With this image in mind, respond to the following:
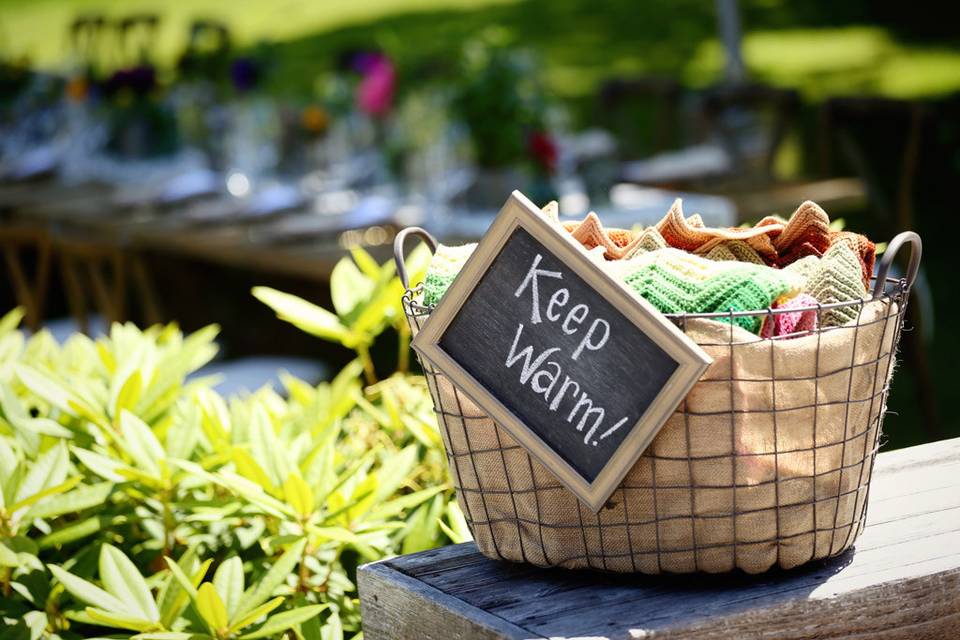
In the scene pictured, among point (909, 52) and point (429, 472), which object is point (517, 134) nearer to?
point (429, 472)

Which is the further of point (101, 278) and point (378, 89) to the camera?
point (378, 89)

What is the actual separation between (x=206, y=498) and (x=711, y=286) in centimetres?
72

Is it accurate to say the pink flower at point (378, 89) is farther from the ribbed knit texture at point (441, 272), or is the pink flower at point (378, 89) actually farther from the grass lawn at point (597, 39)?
the ribbed knit texture at point (441, 272)

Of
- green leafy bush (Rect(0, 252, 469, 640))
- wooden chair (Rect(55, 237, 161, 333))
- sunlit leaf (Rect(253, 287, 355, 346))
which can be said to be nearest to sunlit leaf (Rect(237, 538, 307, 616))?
green leafy bush (Rect(0, 252, 469, 640))

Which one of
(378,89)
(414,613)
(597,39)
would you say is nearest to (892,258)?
(414,613)

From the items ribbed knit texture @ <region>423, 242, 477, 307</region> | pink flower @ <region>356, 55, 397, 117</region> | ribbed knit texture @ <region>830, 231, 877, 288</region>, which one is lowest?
ribbed knit texture @ <region>830, 231, 877, 288</region>

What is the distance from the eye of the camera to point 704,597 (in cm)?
91

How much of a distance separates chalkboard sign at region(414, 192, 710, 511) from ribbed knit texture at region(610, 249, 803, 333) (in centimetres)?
4

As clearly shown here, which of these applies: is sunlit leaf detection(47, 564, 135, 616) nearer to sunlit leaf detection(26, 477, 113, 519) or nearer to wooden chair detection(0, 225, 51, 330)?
sunlit leaf detection(26, 477, 113, 519)

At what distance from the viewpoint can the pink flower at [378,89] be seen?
13.8ft

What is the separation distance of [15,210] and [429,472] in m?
4.31

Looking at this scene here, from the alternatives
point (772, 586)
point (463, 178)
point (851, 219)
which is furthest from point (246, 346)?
point (772, 586)

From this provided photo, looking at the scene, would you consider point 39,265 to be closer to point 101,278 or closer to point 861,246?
point 101,278

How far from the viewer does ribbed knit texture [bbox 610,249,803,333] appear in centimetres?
86
